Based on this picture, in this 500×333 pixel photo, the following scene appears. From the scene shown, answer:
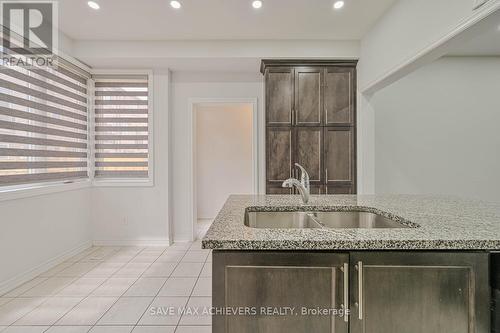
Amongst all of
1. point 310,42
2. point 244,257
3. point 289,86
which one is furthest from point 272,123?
point 244,257

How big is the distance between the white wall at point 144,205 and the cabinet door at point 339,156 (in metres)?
2.34

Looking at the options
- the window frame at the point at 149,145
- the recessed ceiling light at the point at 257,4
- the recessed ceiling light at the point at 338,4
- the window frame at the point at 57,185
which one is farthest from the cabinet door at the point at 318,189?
the window frame at the point at 57,185

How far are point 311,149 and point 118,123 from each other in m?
2.87

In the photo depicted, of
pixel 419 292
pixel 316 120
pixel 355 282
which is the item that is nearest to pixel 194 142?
pixel 316 120

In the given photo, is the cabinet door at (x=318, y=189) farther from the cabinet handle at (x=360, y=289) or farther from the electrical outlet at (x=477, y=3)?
the cabinet handle at (x=360, y=289)

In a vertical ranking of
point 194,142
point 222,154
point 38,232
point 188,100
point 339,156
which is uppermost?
point 188,100

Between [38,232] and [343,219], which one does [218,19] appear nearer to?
[343,219]

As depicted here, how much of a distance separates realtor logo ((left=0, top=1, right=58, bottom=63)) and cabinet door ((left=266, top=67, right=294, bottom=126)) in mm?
2516

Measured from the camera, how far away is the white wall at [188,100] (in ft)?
13.6

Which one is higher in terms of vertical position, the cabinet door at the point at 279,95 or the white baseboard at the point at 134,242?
the cabinet door at the point at 279,95

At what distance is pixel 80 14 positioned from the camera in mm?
2926

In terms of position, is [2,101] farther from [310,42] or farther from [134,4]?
[310,42]

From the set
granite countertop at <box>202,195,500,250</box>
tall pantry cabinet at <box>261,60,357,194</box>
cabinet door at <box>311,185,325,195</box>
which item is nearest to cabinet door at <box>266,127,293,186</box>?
tall pantry cabinet at <box>261,60,357,194</box>

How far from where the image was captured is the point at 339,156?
12.0 feet
